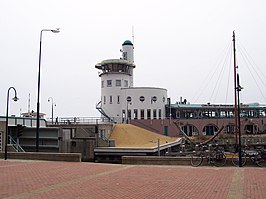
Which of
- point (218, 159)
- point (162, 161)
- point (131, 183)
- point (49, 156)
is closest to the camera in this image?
point (131, 183)

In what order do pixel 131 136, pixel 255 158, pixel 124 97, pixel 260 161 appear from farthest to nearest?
pixel 124 97, pixel 131 136, pixel 255 158, pixel 260 161

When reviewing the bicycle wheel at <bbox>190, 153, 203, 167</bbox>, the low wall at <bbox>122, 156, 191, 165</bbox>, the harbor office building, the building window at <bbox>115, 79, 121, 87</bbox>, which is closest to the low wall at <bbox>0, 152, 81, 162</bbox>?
the low wall at <bbox>122, 156, 191, 165</bbox>

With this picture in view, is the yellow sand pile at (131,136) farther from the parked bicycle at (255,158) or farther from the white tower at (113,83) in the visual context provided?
the parked bicycle at (255,158)

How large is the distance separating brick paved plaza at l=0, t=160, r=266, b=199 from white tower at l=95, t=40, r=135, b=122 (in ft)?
164

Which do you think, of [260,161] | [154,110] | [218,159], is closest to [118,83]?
[154,110]

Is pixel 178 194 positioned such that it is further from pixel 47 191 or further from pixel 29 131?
pixel 29 131

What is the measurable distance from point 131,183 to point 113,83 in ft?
185

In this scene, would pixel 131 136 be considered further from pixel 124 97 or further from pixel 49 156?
pixel 49 156

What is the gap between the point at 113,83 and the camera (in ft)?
226

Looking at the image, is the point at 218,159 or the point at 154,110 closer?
the point at 218,159

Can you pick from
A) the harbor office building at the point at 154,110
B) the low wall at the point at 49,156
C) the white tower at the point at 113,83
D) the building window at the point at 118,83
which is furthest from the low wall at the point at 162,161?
the building window at the point at 118,83

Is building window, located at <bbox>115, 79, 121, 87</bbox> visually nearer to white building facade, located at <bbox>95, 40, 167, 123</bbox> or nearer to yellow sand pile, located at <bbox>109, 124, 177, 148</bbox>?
white building facade, located at <bbox>95, 40, 167, 123</bbox>

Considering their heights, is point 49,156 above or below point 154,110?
below

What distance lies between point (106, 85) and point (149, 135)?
65.1 ft
